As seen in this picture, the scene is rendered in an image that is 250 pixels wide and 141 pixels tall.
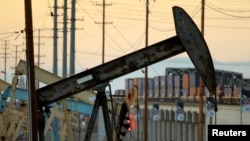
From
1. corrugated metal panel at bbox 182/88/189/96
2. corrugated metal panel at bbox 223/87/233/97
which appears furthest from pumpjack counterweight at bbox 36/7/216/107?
corrugated metal panel at bbox 182/88/189/96

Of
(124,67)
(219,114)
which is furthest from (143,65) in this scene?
(219,114)

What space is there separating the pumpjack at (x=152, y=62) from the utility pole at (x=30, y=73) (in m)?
0.37

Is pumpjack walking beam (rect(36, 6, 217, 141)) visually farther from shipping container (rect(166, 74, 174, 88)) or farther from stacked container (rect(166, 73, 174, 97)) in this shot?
shipping container (rect(166, 74, 174, 88))

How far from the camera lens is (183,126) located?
77.9 m

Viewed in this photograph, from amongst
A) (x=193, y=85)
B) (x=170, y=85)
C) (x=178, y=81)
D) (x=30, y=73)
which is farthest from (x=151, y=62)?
(x=170, y=85)

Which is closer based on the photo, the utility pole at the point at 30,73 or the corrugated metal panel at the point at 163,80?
the utility pole at the point at 30,73

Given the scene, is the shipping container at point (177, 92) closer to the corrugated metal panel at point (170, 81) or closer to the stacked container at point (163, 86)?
the corrugated metal panel at point (170, 81)

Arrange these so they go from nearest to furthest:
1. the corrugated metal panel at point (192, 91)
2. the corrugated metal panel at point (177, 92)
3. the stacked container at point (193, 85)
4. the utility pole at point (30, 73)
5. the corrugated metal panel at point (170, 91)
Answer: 1. the utility pole at point (30, 73)
2. the stacked container at point (193, 85)
3. the corrugated metal panel at point (192, 91)
4. the corrugated metal panel at point (177, 92)
5. the corrugated metal panel at point (170, 91)

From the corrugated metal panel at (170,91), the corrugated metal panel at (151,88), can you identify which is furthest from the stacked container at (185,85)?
the corrugated metal panel at (151,88)

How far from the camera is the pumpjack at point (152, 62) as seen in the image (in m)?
20.2

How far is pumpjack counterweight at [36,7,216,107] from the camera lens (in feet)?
66.4

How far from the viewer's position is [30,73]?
21.8 m

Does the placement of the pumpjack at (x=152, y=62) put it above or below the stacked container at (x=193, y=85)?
below

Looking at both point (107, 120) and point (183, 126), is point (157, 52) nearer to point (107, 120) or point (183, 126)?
point (107, 120)
